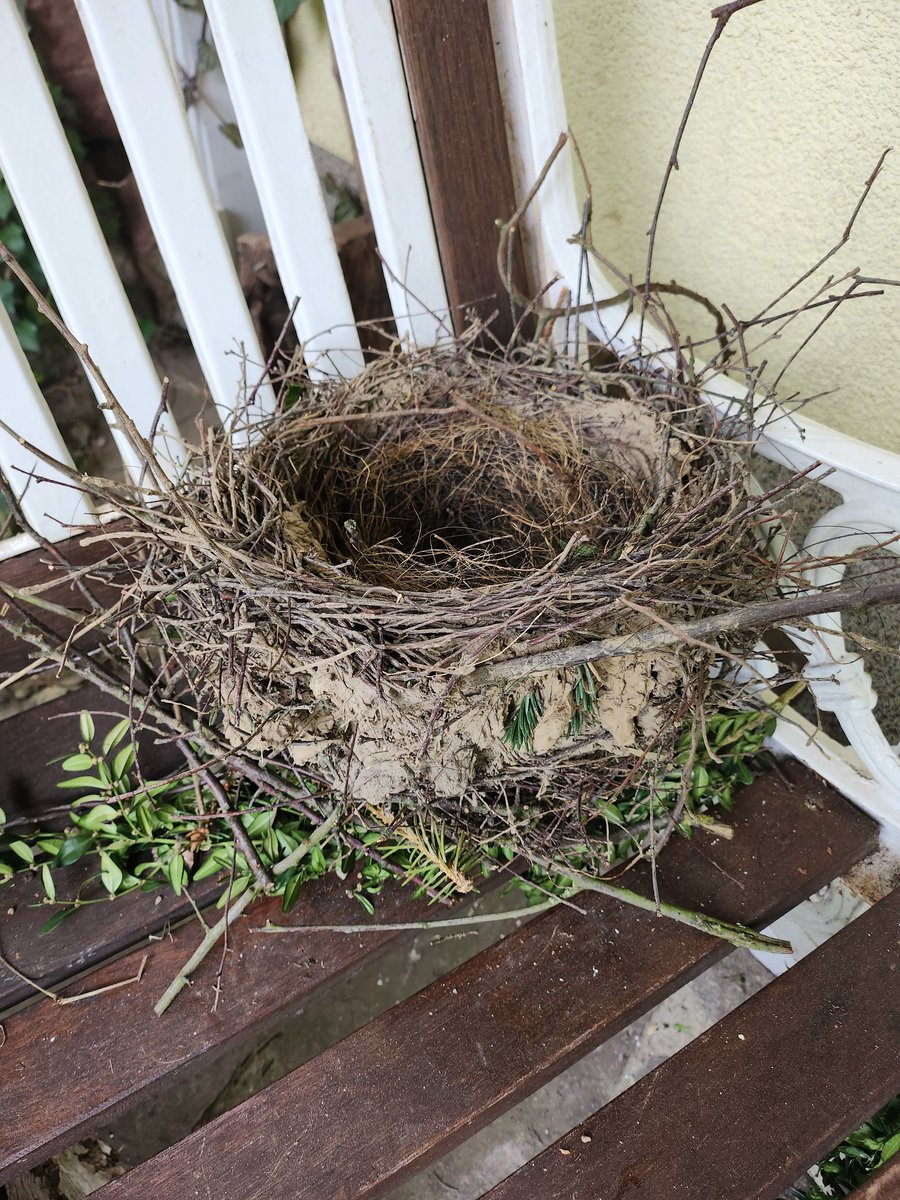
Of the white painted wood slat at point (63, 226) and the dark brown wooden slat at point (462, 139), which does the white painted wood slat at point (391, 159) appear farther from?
the white painted wood slat at point (63, 226)

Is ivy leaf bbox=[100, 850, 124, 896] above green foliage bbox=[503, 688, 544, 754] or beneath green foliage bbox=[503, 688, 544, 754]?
beneath

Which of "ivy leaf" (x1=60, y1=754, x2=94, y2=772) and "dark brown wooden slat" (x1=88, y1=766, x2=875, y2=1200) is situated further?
"ivy leaf" (x1=60, y1=754, x2=94, y2=772)

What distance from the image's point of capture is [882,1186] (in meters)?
0.75

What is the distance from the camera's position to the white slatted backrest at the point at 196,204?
0.90 m

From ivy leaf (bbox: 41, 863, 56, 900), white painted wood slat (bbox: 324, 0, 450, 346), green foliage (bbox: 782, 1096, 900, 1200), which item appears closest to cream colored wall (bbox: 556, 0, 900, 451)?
white painted wood slat (bbox: 324, 0, 450, 346)

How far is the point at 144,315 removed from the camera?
2264 mm

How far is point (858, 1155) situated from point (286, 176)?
1.21 meters

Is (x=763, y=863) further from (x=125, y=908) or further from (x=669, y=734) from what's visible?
(x=125, y=908)

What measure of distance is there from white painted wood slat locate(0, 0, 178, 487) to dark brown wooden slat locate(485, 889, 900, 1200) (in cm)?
78

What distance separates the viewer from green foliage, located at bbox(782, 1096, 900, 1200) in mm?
931

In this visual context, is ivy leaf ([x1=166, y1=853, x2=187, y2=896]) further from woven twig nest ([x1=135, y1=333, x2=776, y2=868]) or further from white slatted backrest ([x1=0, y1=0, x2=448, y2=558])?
white slatted backrest ([x1=0, y1=0, x2=448, y2=558])

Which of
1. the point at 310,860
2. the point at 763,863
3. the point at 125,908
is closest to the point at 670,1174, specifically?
the point at 763,863

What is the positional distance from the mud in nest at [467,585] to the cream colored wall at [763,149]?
337 mm

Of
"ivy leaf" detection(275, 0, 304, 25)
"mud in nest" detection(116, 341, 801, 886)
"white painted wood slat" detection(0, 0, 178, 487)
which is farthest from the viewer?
"ivy leaf" detection(275, 0, 304, 25)
